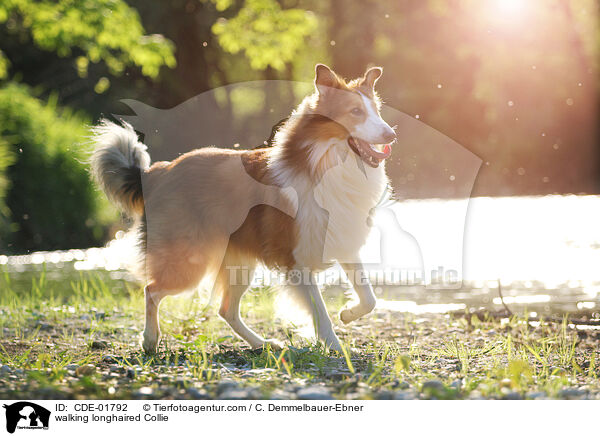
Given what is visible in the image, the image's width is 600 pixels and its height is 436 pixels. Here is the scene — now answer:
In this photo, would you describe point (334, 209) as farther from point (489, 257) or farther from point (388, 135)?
point (489, 257)

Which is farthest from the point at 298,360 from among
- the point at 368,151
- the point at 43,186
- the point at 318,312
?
the point at 43,186

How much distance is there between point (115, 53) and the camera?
23344 mm

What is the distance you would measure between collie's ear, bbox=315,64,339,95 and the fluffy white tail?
1.64 metres

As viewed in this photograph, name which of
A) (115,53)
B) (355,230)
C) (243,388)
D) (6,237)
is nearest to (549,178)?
(115,53)

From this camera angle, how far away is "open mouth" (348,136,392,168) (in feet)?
17.0

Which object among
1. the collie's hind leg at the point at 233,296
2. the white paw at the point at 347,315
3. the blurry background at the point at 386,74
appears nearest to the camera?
the white paw at the point at 347,315

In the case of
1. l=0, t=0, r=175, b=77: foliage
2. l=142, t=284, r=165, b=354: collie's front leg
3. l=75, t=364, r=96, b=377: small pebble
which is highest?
l=0, t=0, r=175, b=77: foliage

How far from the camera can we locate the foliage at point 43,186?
13023mm

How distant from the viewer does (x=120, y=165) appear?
5887 millimetres

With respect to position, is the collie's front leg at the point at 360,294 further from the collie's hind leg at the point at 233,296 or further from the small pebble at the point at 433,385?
the small pebble at the point at 433,385
